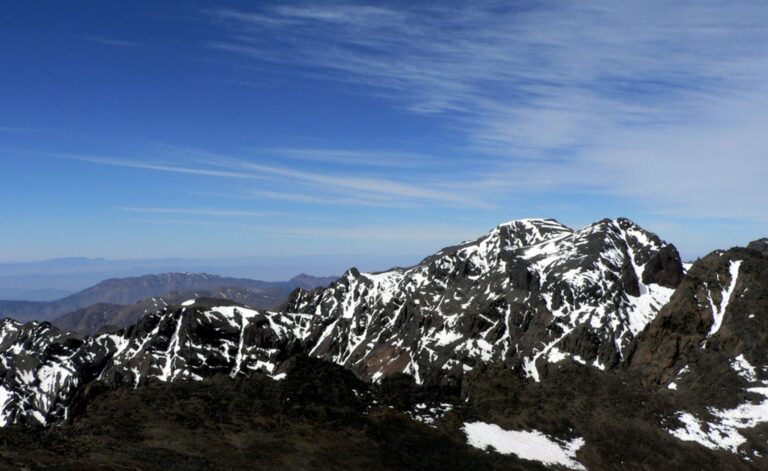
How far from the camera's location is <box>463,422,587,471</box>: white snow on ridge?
167 feet

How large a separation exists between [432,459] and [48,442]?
30.1 meters

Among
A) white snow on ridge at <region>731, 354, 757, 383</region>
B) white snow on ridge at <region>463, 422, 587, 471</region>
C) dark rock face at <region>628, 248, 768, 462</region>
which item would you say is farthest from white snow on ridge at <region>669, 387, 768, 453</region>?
white snow on ridge at <region>463, 422, 587, 471</region>

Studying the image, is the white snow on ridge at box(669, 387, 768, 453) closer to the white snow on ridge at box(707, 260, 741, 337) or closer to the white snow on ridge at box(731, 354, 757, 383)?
the white snow on ridge at box(731, 354, 757, 383)

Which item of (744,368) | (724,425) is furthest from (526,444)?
(744,368)

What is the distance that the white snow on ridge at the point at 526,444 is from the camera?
51019mm

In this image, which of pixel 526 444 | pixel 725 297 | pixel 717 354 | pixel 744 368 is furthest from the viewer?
pixel 725 297

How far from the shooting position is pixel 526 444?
53812 millimetres

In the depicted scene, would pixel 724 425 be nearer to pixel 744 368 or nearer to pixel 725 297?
pixel 744 368

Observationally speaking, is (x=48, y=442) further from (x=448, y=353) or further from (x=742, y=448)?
(x=448, y=353)

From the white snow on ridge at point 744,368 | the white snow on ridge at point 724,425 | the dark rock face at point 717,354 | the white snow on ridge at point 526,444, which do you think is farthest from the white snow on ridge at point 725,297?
the white snow on ridge at point 526,444

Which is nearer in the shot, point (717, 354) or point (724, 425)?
point (724, 425)

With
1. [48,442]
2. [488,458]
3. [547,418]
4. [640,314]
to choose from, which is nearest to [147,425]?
[48,442]

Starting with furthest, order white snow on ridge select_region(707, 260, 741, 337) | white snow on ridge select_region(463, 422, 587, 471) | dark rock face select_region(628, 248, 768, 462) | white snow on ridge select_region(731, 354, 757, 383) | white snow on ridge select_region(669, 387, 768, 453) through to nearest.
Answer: white snow on ridge select_region(707, 260, 741, 337)
white snow on ridge select_region(731, 354, 757, 383)
dark rock face select_region(628, 248, 768, 462)
white snow on ridge select_region(669, 387, 768, 453)
white snow on ridge select_region(463, 422, 587, 471)

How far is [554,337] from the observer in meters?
181
